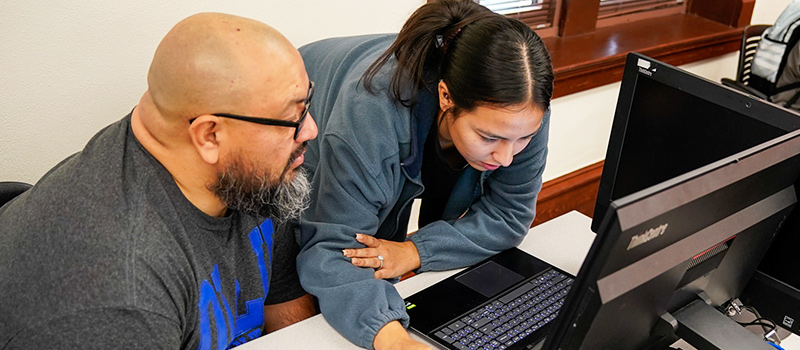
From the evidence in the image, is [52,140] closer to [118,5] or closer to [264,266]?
[118,5]

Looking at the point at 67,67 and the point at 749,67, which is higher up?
the point at 67,67

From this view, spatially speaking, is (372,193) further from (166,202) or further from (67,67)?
(67,67)

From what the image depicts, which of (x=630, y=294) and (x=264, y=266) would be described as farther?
(x=264, y=266)

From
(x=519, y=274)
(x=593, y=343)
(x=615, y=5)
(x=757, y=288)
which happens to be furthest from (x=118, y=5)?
(x=615, y=5)

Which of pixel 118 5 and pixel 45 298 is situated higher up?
pixel 118 5

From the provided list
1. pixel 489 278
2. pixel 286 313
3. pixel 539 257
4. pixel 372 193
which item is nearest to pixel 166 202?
pixel 372 193

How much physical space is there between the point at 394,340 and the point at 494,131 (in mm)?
419

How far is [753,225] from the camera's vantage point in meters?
1.03

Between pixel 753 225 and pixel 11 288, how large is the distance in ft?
3.38

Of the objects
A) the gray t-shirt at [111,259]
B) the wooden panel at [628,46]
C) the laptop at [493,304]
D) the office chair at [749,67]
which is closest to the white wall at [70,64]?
the gray t-shirt at [111,259]

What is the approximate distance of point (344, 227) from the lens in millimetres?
1359

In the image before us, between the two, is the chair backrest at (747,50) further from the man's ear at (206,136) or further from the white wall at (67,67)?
the man's ear at (206,136)

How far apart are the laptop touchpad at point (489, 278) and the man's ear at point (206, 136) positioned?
0.57 meters

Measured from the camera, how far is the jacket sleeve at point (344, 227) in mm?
1276
